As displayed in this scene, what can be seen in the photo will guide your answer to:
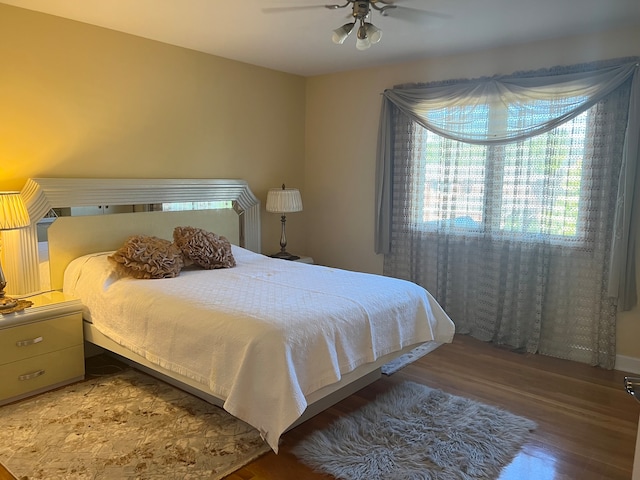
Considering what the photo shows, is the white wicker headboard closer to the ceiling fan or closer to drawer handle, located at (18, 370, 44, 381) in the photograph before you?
drawer handle, located at (18, 370, 44, 381)

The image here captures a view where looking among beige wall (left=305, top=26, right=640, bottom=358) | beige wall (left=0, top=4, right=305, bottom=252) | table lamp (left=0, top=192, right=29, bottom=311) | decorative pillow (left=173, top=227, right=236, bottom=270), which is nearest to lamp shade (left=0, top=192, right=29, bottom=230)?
table lamp (left=0, top=192, right=29, bottom=311)

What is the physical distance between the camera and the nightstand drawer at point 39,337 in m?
2.71

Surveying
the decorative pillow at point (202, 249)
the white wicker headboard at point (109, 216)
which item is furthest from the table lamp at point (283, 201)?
the decorative pillow at point (202, 249)

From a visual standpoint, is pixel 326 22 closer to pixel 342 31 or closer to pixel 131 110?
pixel 342 31

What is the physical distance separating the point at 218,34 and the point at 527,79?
7.79 feet

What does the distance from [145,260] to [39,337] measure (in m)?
0.76

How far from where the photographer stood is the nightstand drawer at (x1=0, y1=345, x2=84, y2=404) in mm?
2729

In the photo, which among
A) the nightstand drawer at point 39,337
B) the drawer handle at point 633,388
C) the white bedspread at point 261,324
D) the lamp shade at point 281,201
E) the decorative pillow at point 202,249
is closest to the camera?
the drawer handle at point 633,388

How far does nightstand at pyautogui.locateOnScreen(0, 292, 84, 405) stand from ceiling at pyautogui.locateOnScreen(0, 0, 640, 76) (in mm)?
1910

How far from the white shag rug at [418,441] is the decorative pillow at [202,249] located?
1502 millimetres

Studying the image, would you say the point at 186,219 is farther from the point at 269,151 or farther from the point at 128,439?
the point at 128,439

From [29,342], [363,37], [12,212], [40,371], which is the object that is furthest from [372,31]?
[40,371]

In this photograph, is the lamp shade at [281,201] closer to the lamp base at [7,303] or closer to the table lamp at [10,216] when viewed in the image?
the table lamp at [10,216]

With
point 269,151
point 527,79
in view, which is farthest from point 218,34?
point 527,79
